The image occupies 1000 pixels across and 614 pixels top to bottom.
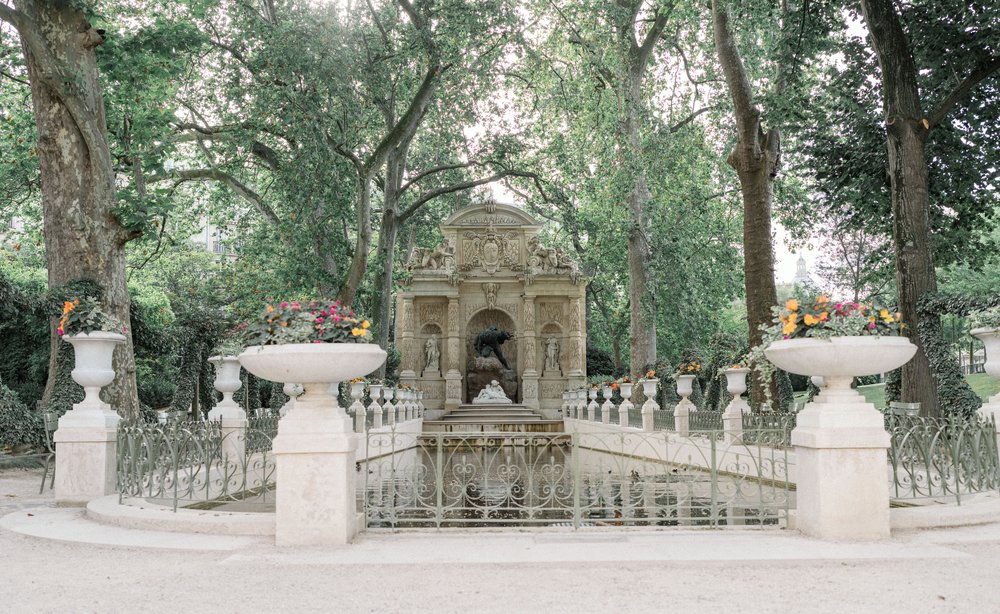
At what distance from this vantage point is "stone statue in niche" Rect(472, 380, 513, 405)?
2916 cm

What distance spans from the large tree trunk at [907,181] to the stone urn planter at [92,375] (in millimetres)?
11800

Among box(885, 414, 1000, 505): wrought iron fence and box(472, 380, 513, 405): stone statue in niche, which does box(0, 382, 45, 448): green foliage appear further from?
box(472, 380, 513, 405): stone statue in niche

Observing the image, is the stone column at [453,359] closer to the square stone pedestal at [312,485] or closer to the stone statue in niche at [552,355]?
the stone statue in niche at [552,355]

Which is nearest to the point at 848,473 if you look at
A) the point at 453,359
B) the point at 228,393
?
the point at 228,393

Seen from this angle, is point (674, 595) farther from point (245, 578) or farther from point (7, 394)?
point (7, 394)

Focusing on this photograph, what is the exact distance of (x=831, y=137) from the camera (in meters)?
17.2

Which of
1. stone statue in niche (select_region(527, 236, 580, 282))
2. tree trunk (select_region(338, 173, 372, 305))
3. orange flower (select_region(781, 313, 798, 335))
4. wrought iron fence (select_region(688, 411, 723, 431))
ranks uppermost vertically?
stone statue in niche (select_region(527, 236, 580, 282))

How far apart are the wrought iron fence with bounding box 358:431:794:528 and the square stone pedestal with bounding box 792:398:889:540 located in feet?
1.17

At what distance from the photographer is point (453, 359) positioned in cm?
3152

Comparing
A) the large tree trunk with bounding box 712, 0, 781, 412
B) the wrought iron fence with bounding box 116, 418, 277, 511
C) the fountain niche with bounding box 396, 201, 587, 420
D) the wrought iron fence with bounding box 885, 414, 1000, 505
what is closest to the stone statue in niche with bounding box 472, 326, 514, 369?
the fountain niche with bounding box 396, 201, 587, 420

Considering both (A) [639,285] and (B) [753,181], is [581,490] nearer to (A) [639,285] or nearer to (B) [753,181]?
(B) [753,181]

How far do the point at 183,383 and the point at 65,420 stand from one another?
21.6 ft

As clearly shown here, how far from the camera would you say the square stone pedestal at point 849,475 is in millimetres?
6449

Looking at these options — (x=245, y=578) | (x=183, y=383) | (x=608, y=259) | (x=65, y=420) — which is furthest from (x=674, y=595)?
(x=608, y=259)
